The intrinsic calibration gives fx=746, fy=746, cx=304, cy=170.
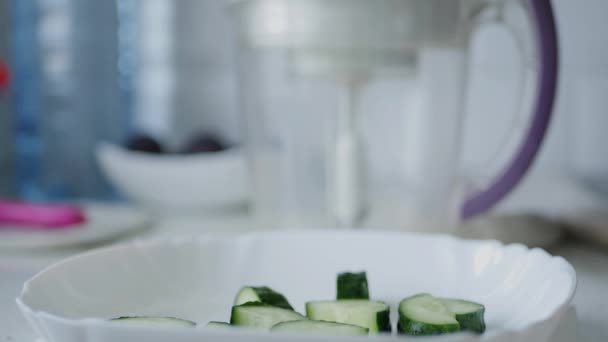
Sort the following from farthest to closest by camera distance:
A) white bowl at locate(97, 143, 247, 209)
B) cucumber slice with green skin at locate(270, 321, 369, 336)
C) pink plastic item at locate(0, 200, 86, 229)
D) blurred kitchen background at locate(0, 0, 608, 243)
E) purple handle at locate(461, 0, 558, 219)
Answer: blurred kitchen background at locate(0, 0, 608, 243), white bowl at locate(97, 143, 247, 209), pink plastic item at locate(0, 200, 86, 229), purple handle at locate(461, 0, 558, 219), cucumber slice with green skin at locate(270, 321, 369, 336)

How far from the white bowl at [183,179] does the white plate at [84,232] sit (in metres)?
0.06

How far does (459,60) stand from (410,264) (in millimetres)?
232

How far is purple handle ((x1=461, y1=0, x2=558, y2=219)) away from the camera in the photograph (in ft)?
1.58

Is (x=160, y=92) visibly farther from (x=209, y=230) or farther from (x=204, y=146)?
(x=209, y=230)

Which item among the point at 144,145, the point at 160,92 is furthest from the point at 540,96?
the point at 160,92

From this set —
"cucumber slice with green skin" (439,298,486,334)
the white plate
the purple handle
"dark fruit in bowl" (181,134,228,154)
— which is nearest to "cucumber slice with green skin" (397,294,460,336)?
"cucumber slice with green skin" (439,298,486,334)

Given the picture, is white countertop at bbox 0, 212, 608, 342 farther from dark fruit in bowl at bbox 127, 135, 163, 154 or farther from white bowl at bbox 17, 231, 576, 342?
dark fruit in bowl at bbox 127, 135, 163, 154

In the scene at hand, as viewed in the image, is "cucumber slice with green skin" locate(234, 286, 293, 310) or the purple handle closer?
"cucumber slice with green skin" locate(234, 286, 293, 310)

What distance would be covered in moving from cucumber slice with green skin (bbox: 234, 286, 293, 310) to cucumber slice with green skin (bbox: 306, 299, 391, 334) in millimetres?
17

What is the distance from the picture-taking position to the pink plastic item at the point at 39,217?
0.58 m

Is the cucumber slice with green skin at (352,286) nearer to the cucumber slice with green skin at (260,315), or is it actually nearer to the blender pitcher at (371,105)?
the cucumber slice with green skin at (260,315)

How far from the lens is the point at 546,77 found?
0.49 meters

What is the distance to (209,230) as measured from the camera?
648mm

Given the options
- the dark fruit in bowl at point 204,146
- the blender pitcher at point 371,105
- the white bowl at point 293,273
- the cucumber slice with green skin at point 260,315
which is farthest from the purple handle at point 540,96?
the dark fruit in bowl at point 204,146
